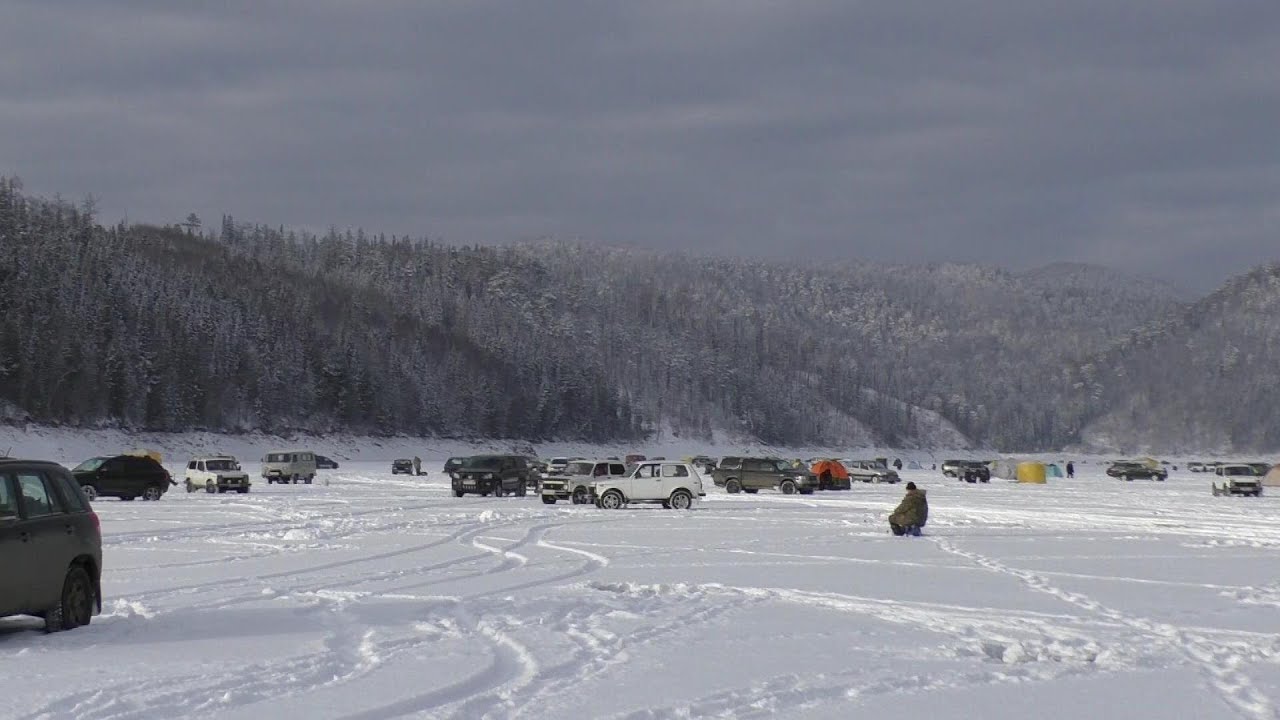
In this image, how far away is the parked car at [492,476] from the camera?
5294cm

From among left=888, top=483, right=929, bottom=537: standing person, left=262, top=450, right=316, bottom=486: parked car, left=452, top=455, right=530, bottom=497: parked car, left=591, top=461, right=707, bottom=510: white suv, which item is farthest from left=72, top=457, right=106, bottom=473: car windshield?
left=888, top=483, right=929, bottom=537: standing person

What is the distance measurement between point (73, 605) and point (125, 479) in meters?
37.7

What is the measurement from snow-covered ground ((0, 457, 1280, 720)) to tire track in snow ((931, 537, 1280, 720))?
0.15ft

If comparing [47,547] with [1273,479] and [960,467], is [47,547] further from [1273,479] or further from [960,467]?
[960,467]

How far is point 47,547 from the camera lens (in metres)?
13.4

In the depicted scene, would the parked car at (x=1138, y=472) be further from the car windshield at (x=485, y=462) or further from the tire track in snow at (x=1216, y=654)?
the tire track in snow at (x=1216, y=654)

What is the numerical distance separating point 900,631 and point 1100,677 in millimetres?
3080

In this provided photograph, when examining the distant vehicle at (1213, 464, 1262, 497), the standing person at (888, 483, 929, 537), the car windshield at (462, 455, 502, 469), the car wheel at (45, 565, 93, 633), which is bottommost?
the car wheel at (45, 565, 93, 633)

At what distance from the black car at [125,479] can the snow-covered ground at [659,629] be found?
20533 mm

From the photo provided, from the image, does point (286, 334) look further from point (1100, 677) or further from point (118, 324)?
point (1100, 677)

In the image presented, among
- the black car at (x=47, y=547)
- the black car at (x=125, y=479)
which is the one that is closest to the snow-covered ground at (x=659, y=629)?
the black car at (x=47, y=547)

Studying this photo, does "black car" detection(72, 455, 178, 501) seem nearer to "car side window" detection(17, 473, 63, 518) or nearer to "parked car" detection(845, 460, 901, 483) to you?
"car side window" detection(17, 473, 63, 518)

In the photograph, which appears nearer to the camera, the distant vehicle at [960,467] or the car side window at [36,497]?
the car side window at [36,497]

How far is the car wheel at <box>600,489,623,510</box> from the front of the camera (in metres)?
43.5
